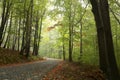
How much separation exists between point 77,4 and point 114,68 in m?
17.7

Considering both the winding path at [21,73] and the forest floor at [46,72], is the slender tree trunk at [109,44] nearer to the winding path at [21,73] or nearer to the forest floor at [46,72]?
the forest floor at [46,72]

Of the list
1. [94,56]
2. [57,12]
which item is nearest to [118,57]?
[94,56]

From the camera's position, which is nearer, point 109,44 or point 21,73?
point 109,44

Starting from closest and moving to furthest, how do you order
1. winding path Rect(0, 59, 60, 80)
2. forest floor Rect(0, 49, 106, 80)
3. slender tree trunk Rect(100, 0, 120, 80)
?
1. slender tree trunk Rect(100, 0, 120, 80)
2. winding path Rect(0, 59, 60, 80)
3. forest floor Rect(0, 49, 106, 80)

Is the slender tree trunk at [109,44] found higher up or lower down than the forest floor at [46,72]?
higher up

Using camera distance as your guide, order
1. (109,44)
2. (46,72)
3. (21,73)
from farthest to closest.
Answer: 1. (46,72)
2. (21,73)
3. (109,44)

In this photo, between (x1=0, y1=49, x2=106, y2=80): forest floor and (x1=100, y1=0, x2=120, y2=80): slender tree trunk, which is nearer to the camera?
(x1=100, y1=0, x2=120, y2=80): slender tree trunk

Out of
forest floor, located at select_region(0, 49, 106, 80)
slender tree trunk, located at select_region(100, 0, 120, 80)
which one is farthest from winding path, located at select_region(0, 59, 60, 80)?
slender tree trunk, located at select_region(100, 0, 120, 80)

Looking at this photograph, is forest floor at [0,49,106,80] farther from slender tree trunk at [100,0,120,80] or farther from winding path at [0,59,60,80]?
slender tree trunk at [100,0,120,80]

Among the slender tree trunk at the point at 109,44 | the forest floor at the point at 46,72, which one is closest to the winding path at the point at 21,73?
the forest floor at the point at 46,72

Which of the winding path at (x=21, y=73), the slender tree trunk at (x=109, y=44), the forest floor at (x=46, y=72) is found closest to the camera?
the slender tree trunk at (x=109, y=44)

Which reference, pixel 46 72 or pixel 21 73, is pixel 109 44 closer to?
pixel 21 73

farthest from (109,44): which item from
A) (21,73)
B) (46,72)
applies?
Result: (46,72)

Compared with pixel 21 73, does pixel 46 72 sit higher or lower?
lower
